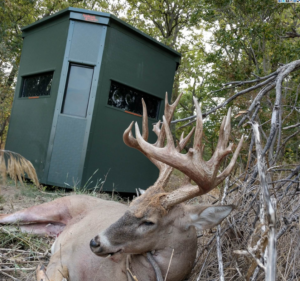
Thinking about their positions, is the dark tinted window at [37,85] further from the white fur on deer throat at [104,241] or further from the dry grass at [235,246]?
the white fur on deer throat at [104,241]

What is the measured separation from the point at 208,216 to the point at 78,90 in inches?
204

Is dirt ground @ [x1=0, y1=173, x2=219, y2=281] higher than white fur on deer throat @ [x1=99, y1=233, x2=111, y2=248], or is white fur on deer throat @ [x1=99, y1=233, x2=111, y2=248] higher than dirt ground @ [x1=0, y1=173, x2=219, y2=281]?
white fur on deer throat @ [x1=99, y1=233, x2=111, y2=248]

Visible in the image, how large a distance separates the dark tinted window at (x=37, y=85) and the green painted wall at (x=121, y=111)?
141cm

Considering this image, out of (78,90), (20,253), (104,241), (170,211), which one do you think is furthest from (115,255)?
(78,90)

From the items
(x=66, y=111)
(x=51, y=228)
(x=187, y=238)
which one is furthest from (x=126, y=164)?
(x=187, y=238)

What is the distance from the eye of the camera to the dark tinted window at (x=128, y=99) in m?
7.33

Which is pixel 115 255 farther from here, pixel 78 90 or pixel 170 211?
pixel 78 90

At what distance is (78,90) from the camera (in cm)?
706

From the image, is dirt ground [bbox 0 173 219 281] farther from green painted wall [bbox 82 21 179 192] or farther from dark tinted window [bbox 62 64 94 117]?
dark tinted window [bbox 62 64 94 117]

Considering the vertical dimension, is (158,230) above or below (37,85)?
below

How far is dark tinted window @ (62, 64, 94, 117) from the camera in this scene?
275 inches

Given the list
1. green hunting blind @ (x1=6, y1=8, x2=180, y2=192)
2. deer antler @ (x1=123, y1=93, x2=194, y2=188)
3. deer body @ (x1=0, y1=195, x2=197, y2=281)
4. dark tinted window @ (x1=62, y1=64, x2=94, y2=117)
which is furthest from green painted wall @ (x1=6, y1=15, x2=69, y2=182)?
deer antler @ (x1=123, y1=93, x2=194, y2=188)

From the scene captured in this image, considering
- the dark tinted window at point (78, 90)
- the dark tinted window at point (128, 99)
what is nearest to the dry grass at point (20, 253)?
the dark tinted window at point (78, 90)

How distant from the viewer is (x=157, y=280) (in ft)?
7.85
